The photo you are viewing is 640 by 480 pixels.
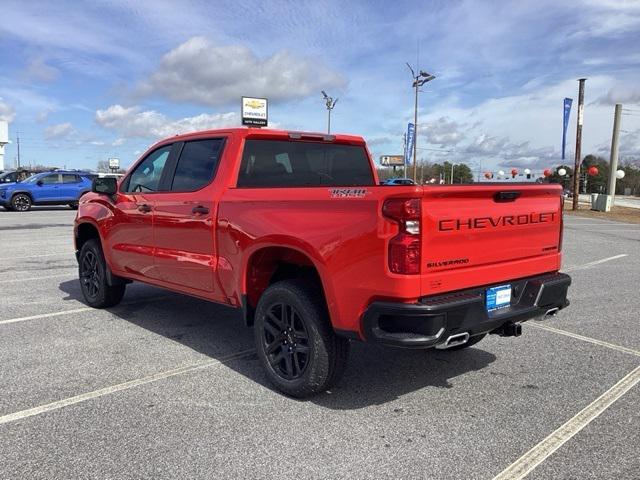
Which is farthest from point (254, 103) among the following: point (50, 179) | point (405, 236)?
point (405, 236)

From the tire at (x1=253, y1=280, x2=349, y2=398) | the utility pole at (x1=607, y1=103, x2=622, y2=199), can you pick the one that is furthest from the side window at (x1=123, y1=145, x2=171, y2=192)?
the utility pole at (x1=607, y1=103, x2=622, y2=199)

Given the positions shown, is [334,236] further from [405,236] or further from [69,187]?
[69,187]

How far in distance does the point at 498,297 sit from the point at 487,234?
43cm

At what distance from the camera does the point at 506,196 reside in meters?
3.50

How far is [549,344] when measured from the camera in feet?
16.2

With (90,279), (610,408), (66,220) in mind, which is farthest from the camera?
(66,220)

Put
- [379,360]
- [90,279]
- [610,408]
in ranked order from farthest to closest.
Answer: [90,279] → [379,360] → [610,408]

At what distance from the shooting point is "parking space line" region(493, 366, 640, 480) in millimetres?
2797

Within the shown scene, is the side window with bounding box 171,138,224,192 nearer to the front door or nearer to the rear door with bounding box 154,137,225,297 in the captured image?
the rear door with bounding box 154,137,225,297

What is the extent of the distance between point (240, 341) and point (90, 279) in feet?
7.72

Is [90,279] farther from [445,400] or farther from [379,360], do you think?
[445,400]

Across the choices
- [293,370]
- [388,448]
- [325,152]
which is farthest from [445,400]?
[325,152]

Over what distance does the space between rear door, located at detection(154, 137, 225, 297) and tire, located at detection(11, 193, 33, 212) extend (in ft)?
67.0

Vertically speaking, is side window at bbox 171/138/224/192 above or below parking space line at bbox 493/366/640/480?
above
